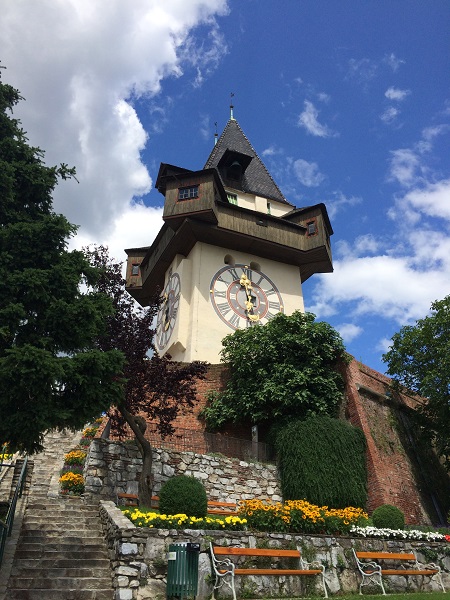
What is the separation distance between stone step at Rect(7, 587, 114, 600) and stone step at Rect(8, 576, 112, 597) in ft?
0.45

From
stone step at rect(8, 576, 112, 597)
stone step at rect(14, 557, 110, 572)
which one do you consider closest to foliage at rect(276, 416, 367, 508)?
stone step at rect(14, 557, 110, 572)

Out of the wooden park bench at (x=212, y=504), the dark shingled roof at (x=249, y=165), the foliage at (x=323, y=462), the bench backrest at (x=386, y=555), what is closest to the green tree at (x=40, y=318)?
the wooden park bench at (x=212, y=504)

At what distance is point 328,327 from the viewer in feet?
63.2

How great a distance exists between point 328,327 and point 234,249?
30.2 ft

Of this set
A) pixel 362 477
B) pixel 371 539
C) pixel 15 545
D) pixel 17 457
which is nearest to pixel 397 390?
pixel 362 477

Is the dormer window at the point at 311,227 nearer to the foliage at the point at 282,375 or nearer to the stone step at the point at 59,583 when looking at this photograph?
the foliage at the point at 282,375

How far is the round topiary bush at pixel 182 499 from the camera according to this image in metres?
10.8

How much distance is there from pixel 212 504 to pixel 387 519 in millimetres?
4560

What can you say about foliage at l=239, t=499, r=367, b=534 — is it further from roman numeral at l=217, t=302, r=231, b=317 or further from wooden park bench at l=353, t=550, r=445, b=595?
roman numeral at l=217, t=302, r=231, b=317

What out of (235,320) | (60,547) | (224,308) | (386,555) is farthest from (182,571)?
(224,308)

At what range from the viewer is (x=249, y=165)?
34.6 m

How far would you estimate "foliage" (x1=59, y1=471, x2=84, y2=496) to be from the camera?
1321 centimetres

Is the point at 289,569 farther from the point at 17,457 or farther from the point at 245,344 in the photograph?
the point at 245,344

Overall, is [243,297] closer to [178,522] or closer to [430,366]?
[430,366]
